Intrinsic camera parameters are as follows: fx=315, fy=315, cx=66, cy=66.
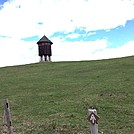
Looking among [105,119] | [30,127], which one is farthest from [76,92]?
[30,127]

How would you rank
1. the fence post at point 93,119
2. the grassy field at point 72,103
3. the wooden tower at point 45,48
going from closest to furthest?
the fence post at point 93,119 < the grassy field at point 72,103 < the wooden tower at point 45,48

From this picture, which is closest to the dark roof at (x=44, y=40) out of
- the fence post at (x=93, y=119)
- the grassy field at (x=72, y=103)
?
the grassy field at (x=72, y=103)

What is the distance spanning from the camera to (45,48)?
242ft

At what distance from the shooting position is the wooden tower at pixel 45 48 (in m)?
73.2

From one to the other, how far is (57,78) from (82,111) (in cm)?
1737

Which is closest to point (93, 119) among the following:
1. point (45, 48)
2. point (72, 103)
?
point (72, 103)

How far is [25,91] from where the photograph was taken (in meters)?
28.4

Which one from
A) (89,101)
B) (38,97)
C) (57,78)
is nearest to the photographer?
(89,101)

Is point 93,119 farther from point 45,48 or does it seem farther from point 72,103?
point 45,48

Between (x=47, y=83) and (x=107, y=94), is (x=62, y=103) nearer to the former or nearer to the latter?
(x=107, y=94)

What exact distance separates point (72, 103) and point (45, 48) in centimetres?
5330

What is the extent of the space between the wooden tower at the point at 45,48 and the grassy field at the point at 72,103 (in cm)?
3816

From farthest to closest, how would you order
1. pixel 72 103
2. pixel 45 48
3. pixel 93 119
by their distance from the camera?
pixel 45 48, pixel 72 103, pixel 93 119

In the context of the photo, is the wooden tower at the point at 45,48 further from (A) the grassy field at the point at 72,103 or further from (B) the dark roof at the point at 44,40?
(A) the grassy field at the point at 72,103
